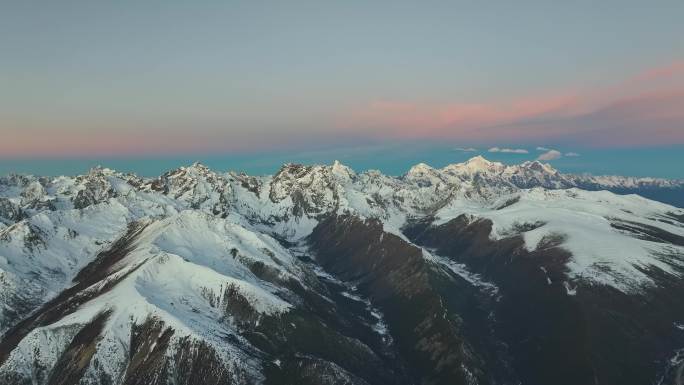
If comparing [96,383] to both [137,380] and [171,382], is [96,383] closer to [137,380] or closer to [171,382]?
[137,380]

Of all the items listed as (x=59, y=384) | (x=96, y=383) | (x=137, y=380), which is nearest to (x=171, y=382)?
(x=137, y=380)

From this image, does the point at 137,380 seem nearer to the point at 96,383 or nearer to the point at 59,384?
the point at 96,383

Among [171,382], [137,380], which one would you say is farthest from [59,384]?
[171,382]

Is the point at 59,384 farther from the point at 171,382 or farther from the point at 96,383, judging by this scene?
the point at 171,382

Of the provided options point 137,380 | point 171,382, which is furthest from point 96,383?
point 171,382
